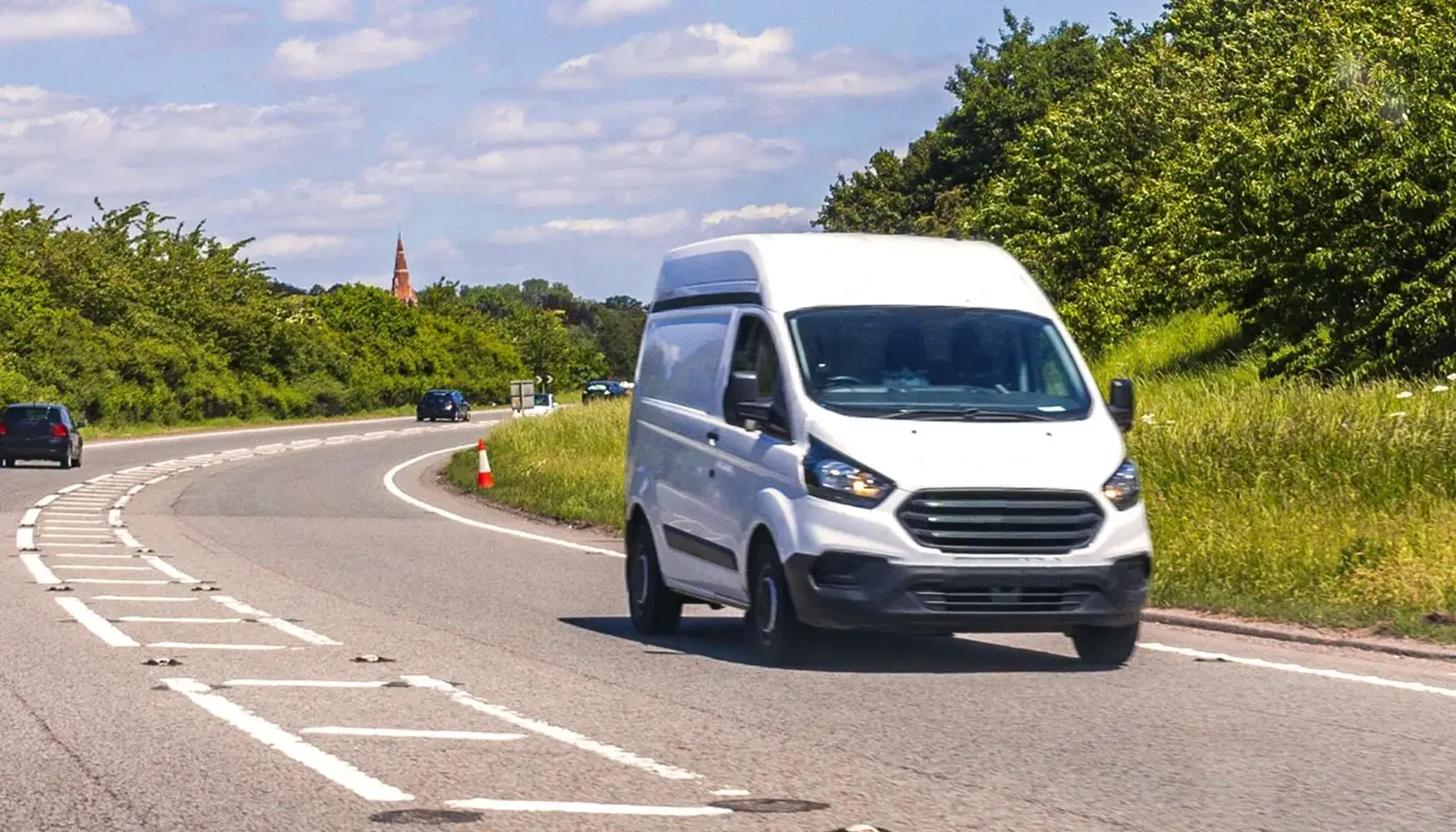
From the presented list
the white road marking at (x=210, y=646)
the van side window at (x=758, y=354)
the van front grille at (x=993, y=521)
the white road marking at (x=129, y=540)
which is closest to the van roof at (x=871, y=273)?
the van side window at (x=758, y=354)

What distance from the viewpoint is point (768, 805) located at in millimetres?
7184

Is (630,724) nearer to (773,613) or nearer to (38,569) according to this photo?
(773,613)

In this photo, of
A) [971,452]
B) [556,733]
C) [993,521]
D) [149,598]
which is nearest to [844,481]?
[971,452]

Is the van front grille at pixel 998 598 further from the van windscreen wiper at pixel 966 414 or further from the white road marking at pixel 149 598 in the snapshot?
the white road marking at pixel 149 598

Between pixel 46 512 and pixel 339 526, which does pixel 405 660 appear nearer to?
pixel 339 526

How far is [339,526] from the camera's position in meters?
26.4

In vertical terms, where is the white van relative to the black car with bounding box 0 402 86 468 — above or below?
above

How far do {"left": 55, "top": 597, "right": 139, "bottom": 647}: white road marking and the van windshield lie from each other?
443cm

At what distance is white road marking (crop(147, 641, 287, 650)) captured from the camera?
1250cm

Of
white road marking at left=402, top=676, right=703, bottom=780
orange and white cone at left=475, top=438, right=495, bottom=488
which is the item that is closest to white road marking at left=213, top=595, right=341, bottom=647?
white road marking at left=402, top=676, right=703, bottom=780

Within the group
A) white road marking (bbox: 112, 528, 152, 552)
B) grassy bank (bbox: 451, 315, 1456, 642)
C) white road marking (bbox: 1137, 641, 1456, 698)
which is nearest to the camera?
white road marking (bbox: 1137, 641, 1456, 698)

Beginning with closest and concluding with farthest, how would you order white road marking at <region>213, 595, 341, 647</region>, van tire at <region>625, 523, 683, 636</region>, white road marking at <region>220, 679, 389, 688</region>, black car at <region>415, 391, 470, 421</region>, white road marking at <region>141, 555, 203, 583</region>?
white road marking at <region>220, 679, 389, 688</region>, white road marking at <region>213, 595, 341, 647</region>, van tire at <region>625, 523, 683, 636</region>, white road marking at <region>141, 555, 203, 583</region>, black car at <region>415, 391, 470, 421</region>

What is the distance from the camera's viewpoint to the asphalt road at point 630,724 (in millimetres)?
7141

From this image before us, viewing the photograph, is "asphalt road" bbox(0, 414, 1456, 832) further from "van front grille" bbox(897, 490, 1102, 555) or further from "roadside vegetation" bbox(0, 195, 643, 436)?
"roadside vegetation" bbox(0, 195, 643, 436)
